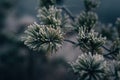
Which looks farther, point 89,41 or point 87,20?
point 87,20

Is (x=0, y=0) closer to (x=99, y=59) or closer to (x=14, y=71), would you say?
(x=14, y=71)

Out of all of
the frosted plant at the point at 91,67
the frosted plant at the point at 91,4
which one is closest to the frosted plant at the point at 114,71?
the frosted plant at the point at 91,67

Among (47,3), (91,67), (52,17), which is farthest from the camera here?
(47,3)

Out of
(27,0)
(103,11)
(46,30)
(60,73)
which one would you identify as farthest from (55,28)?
(27,0)

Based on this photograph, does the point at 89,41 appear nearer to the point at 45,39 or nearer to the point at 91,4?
the point at 45,39

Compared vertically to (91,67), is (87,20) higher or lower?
higher

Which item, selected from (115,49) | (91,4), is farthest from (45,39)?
(91,4)

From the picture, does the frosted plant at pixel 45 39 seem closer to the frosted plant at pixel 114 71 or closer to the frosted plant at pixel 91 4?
the frosted plant at pixel 114 71

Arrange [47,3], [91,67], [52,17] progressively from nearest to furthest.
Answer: [91,67], [52,17], [47,3]
